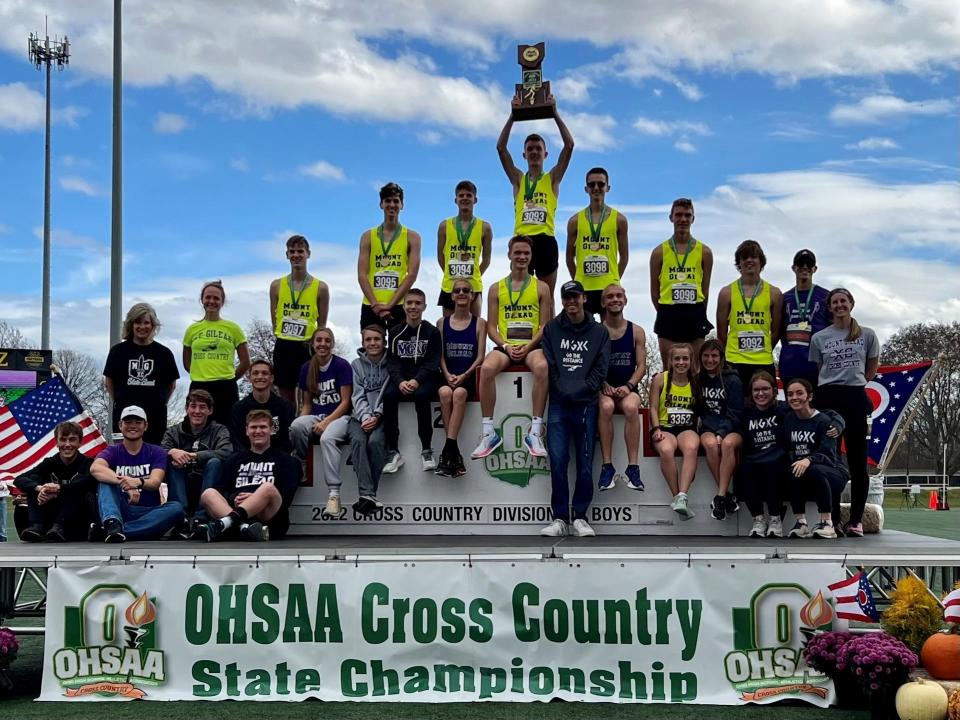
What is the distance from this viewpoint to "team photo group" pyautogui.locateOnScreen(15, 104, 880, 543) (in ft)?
22.6

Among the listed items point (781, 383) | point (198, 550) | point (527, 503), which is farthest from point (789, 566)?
point (198, 550)

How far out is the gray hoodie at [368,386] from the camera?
7.46 metres

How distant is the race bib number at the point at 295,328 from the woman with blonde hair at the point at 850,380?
4331 millimetres

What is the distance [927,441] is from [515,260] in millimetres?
45244

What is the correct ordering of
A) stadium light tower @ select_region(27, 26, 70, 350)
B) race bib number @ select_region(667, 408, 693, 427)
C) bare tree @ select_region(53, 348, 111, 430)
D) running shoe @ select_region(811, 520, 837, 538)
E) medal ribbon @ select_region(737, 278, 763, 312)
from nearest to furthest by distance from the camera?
running shoe @ select_region(811, 520, 837, 538)
race bib number @ select_region(667, 408, 693, 427)
medal ribbon @ select_region(737, 278, 763, 312)
stadium light tower @ select_region(27, 26, 70, 350)
bare tree @ select_region(53, 348, 111, 430)

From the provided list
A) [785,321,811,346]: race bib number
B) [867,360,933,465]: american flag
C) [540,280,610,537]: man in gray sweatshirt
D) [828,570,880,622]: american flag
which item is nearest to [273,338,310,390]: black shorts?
[540,280,610,537]: man in gray sweatshirt

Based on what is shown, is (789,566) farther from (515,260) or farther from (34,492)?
(34,492)

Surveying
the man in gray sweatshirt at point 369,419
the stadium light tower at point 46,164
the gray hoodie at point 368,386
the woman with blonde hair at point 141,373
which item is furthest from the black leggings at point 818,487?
the stadium light tower at point 46,164

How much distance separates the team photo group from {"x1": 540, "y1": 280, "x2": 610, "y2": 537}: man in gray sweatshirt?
0.02 meters

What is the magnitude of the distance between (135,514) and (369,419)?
1.83 m

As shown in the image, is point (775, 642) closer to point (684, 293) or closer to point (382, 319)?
point (684, 293)

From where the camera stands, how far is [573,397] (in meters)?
6.91

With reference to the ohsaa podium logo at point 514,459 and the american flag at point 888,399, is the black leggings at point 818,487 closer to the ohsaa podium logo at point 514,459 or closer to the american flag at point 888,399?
the ohsaa podium logo at point 514,459

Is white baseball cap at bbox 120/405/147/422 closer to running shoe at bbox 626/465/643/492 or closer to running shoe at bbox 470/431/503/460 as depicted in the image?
running shoe at bbox 470/431/503/460
